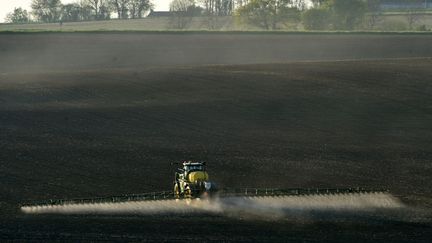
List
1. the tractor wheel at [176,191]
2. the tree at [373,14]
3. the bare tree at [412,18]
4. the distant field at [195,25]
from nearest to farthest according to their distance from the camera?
the tractor wheel at [176,191] < the distant field at [195,25] < the tree at [373,14] < the bare tree at [412,18]

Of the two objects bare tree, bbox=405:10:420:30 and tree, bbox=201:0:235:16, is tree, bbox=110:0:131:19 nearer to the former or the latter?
tree, bbox=201:0:235:16

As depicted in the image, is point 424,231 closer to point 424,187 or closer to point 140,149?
point 424,187

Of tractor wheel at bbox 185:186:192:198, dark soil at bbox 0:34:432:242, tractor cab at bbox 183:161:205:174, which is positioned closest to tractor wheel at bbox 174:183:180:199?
tractor wheel at bbox 185:186:192:198

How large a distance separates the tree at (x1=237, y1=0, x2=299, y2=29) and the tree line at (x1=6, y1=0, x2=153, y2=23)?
152 ft

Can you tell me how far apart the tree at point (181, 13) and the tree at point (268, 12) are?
12.8m

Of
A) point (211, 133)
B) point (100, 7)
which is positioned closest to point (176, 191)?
point (211, 133)

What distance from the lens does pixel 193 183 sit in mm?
32406

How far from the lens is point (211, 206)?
102ft

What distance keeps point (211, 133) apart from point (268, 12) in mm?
92456

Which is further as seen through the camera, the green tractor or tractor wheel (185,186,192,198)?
tractor wheel (185,186,192,198)

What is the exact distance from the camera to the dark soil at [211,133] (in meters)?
28.1

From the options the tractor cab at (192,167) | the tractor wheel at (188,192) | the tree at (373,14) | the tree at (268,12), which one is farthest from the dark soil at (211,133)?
the tree at (373,14)

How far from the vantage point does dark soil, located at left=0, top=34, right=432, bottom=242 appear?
28078 mm

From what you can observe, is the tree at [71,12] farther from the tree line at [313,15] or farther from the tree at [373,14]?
the tree at [373,14]
